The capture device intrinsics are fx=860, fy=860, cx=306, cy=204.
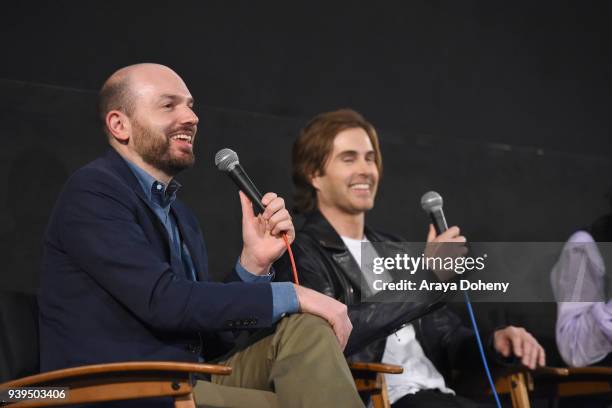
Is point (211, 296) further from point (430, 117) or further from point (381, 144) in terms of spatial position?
point (430, 117)

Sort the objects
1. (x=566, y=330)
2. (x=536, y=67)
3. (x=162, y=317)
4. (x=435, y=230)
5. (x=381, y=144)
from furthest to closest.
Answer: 1. (x=536, y=67)
2. (x=381, y=144)
3. (x=566, y=330)
4. (x=435, y=230)
5. (x=162, y=317)

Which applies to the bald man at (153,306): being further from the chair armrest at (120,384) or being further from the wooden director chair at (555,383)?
the wooden director chair at (555,383)

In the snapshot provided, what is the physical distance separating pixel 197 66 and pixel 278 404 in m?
1.43

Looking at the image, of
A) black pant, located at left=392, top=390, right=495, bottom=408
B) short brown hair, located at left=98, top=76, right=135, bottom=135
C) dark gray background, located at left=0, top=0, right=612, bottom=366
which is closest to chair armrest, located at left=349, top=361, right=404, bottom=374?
black pant, located at left=392, top=390, right=495, bottom=408

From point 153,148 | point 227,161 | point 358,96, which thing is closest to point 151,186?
point 153,148

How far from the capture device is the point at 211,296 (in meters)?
1.83

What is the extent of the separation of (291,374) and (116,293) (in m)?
0.41

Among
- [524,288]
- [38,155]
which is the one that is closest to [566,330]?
[524,288]

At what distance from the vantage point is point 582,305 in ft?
9.51

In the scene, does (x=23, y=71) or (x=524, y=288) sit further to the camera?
(x=524, y=288)

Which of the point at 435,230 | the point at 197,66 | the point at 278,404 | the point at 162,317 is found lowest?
the point at 278,404

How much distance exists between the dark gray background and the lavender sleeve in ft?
0.94

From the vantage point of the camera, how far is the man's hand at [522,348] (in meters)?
2.51

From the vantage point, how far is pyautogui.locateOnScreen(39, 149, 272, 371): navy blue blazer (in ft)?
5.96
